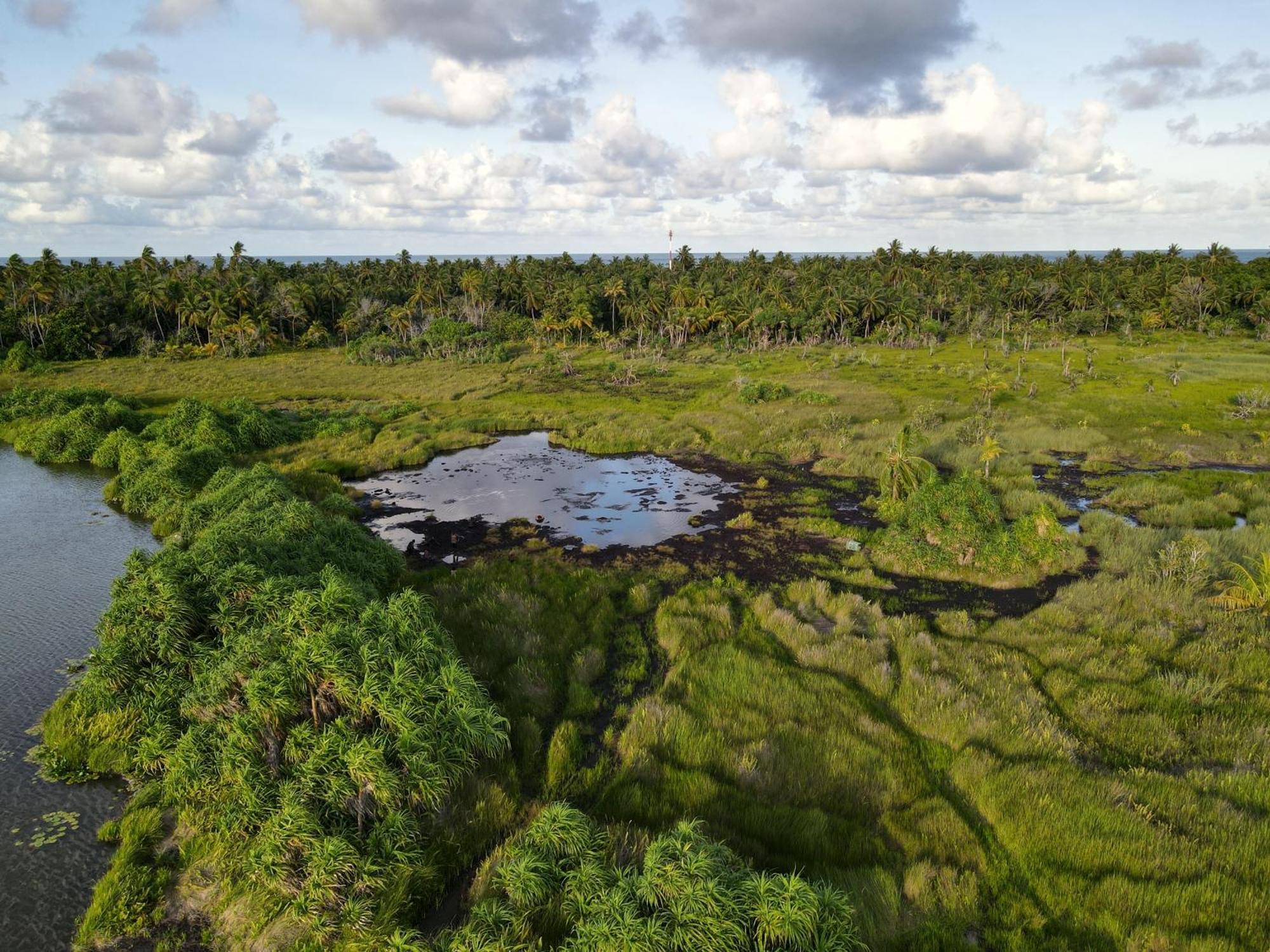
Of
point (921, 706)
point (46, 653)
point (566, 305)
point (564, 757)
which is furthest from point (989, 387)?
point (566, 305)

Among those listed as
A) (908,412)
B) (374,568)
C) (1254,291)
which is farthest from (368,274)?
(1254,291)

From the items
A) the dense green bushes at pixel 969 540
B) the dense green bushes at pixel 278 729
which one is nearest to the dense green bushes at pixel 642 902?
the dense green bushes at pixel 278 729

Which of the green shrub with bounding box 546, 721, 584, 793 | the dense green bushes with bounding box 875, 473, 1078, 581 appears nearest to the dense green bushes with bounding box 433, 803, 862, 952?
the green shrub with bounding box 546, 721, 584, 793

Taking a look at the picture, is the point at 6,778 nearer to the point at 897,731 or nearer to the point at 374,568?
the point at 374,568

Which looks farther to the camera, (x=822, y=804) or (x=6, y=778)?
(x=6, y=778)

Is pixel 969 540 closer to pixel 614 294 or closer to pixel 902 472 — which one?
pixel 902 472

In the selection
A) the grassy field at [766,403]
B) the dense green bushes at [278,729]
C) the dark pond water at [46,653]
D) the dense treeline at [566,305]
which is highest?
the dense treeline at [566,305]

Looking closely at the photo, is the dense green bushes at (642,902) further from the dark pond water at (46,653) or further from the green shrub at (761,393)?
the green shrub at (761,393)

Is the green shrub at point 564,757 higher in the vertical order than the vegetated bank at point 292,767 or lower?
lower
